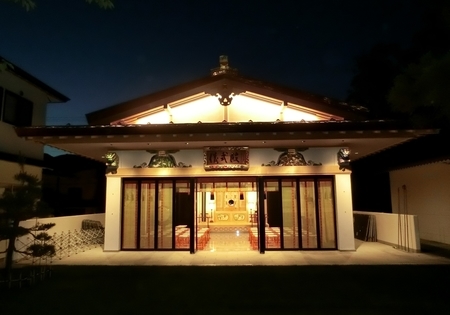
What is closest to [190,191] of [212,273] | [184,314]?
[212,273]

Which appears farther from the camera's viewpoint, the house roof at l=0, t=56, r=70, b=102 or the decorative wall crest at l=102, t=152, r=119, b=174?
the house roof at l=0, t=56, r=70, b=102

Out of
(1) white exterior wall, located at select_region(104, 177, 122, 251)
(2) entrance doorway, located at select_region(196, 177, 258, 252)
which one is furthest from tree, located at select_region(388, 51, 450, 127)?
(2) entrance doorway, located at select_region(196, 177, 258, 252)

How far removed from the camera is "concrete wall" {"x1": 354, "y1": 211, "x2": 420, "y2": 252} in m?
10.4

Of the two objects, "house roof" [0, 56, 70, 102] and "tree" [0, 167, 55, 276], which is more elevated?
"house roof" [0, 56, 70, 102]

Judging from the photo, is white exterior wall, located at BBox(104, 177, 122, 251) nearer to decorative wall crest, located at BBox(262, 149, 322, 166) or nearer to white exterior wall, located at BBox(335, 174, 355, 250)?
decorative wall crest, located at BBox(262, 149, 322, 166)

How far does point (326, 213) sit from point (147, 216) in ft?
20.1

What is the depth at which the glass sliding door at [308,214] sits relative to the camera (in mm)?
11094

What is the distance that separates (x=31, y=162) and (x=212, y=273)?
986 cm

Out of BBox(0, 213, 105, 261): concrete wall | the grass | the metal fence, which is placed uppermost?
BBox(0, 213, 105, 261): concrete wall

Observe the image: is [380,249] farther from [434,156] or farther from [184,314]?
[184,314]

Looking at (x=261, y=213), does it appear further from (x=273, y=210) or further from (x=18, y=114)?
(x=18, y=114)

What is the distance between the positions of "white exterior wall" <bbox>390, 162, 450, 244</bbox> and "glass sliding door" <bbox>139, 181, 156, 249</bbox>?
409 inches

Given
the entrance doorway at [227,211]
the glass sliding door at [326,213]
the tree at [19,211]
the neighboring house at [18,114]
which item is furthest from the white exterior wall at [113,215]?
the entrance doorway at [227,211]

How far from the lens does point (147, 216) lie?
11.5 metres
